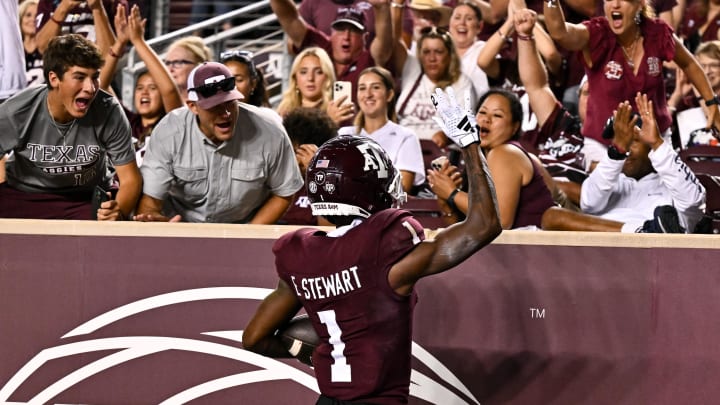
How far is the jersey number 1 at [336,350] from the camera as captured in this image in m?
3.65

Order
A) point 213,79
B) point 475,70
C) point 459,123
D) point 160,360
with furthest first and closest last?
1. point 475,70
2. point 213,79
3. point 160,360
4. point 459,123

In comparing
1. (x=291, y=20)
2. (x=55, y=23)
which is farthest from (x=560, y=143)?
(x=55, y=23)

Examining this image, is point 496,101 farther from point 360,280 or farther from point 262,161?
point 360,280

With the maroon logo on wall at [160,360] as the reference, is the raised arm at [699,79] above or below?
above

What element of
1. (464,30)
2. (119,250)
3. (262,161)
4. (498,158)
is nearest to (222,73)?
(262,161)

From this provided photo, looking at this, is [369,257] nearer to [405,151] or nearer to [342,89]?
[405,151]

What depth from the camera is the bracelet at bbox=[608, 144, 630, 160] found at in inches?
249

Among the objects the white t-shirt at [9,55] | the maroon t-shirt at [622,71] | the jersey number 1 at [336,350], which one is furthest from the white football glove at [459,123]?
the white t-shirt at [9,55]

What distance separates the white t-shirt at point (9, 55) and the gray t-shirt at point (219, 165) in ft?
5.03

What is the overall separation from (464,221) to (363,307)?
0.42 meters

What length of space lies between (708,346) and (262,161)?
8.18ft

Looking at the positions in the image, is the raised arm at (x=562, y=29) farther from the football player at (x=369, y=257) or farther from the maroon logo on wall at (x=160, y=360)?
the football player at (x=369, y=257)

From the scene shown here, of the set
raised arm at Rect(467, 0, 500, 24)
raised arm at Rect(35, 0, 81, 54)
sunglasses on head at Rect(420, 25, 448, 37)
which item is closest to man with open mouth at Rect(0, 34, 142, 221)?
raised arm at Rect(35, 0, 81, 54)

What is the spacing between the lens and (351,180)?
3.64 m
